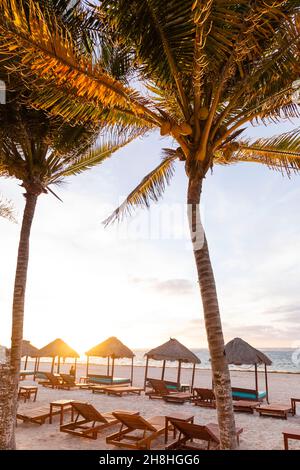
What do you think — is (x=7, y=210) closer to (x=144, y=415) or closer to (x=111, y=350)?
(x=144, y=415)

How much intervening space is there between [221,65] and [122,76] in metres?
2.42

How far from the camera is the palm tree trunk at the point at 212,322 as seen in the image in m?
4.62

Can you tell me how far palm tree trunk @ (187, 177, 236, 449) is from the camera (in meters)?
4.62

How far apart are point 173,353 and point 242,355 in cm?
336

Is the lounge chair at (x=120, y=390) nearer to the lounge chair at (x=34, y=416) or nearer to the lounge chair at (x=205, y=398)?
the lounge chair at (x=205, y=398)

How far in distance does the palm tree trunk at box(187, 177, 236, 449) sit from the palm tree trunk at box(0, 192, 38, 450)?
374 centimetres

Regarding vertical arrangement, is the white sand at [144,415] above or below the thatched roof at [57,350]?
below

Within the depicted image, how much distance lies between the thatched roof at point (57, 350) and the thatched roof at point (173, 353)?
652cm

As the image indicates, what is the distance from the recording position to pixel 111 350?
19500 millimetres

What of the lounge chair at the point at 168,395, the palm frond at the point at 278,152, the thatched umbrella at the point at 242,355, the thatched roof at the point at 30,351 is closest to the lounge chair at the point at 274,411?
the thatched umbrella at the point at 242,355

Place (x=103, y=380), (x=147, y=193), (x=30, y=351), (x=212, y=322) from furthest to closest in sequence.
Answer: (x=30, y=351)
(x=103, y=380)
(x=147, y=193)
(x=212, y=322)

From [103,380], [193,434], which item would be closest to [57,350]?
[103,380]

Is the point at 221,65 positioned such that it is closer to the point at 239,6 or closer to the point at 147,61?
the point at 239,6

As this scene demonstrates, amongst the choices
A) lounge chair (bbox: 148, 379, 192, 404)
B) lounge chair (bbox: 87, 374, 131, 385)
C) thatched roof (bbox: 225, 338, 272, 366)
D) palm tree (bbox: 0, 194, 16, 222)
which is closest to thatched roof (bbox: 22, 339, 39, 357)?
lounge chair (bbox: 87, 374, 131, 385)
